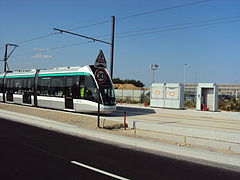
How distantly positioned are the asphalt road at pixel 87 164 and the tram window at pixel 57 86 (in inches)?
379

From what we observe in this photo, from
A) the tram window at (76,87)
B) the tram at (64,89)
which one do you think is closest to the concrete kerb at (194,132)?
the tram at (64,89)

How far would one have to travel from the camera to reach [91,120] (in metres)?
13.5

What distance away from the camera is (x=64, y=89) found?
17.4 m

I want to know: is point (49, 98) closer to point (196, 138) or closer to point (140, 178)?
point (196, 138)

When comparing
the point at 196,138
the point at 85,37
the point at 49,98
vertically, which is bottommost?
the point at 196,138

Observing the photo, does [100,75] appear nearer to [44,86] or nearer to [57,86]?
[57,86]

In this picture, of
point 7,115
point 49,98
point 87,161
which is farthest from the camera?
point 49,98

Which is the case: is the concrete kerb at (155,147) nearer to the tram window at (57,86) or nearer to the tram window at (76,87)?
the tram window at (76,87)

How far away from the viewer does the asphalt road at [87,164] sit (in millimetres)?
5152

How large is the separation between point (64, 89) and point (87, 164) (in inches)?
479

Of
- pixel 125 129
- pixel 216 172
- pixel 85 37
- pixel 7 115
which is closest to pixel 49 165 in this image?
pixel 216 172

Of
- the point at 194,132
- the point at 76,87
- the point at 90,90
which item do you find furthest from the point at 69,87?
the point at 194,132

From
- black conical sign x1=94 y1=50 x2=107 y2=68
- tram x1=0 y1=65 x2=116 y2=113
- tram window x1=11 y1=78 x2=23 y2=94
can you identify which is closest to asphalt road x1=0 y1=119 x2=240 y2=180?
black conical sign x1=94 y1=50 x2=107 y2=68

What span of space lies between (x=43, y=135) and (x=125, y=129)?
414 centimetres
